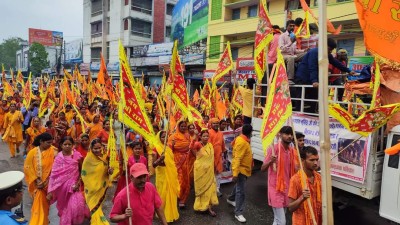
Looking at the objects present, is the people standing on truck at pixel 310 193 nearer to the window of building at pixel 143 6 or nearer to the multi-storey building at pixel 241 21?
the multi-storey building at pixel 241 21

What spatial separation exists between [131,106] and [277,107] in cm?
163

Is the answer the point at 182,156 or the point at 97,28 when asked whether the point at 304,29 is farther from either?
the point at 97,28

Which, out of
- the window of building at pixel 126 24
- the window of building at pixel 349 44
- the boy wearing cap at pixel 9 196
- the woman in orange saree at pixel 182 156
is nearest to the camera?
the boy wearing cap at pixel 9 196

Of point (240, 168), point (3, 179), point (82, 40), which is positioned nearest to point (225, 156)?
point (240, 168)

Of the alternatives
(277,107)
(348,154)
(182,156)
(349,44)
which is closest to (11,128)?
(182,156)

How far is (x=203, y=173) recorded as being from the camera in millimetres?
5305

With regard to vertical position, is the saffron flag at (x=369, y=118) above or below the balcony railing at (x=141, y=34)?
below

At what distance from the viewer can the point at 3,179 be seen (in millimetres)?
2051

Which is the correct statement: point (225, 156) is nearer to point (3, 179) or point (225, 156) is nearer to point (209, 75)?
point (3, 179)

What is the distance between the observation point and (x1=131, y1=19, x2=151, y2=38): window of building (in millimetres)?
33938

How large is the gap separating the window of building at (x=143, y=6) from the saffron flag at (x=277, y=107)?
33.5 m

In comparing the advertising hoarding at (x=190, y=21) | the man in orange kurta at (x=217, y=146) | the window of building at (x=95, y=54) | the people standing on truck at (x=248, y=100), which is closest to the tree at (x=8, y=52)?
the window of building at (x=95, y=54)

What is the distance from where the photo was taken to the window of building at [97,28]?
120ft

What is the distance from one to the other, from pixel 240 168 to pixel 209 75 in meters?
16.4
